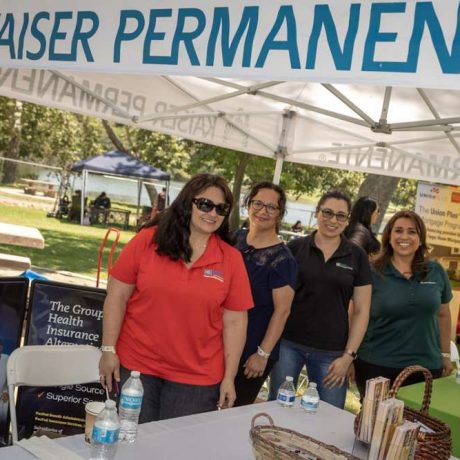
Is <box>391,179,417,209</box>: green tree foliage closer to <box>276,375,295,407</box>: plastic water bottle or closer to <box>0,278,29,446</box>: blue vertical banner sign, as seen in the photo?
<box>0,278,29,446</box>: blue vertical banner sign

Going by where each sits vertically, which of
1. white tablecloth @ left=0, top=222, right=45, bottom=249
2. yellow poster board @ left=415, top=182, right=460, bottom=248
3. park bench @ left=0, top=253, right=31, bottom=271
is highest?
yellow poster board @ left=415, top=182, right=460, bottom=248

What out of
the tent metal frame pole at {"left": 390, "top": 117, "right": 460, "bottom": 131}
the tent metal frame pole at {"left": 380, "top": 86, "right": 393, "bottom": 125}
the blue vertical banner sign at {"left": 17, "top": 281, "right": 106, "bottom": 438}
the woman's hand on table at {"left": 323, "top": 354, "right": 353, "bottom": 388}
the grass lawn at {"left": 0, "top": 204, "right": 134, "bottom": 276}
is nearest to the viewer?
the woman's hand on table at {"left": 323, "top": 354, "right": 353, "bottom": 388}

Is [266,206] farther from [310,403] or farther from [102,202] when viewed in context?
[102,202]

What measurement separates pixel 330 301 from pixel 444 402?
2.55 feet

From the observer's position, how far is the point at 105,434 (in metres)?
1.92

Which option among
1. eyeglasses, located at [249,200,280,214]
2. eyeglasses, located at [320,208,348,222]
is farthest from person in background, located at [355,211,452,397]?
eyeglasses, located at [249,200,280,214]

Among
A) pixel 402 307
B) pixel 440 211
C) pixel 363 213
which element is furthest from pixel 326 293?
pixel 440 211

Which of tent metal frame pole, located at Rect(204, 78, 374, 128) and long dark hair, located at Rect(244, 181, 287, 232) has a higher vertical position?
tent metal frame pole, located at Rect(204, 78, 374, 128)

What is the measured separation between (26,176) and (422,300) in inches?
1085

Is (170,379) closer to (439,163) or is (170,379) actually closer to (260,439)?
(260,439)

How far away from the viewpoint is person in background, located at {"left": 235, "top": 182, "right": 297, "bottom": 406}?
3398 millimetres

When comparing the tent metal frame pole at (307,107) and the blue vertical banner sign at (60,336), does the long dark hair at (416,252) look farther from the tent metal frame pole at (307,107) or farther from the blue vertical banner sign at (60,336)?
the blue vertical banner sign at (60,336)

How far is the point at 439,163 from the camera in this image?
17.3 feet

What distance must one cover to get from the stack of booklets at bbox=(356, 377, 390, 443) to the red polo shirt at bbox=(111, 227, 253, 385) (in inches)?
29.3
